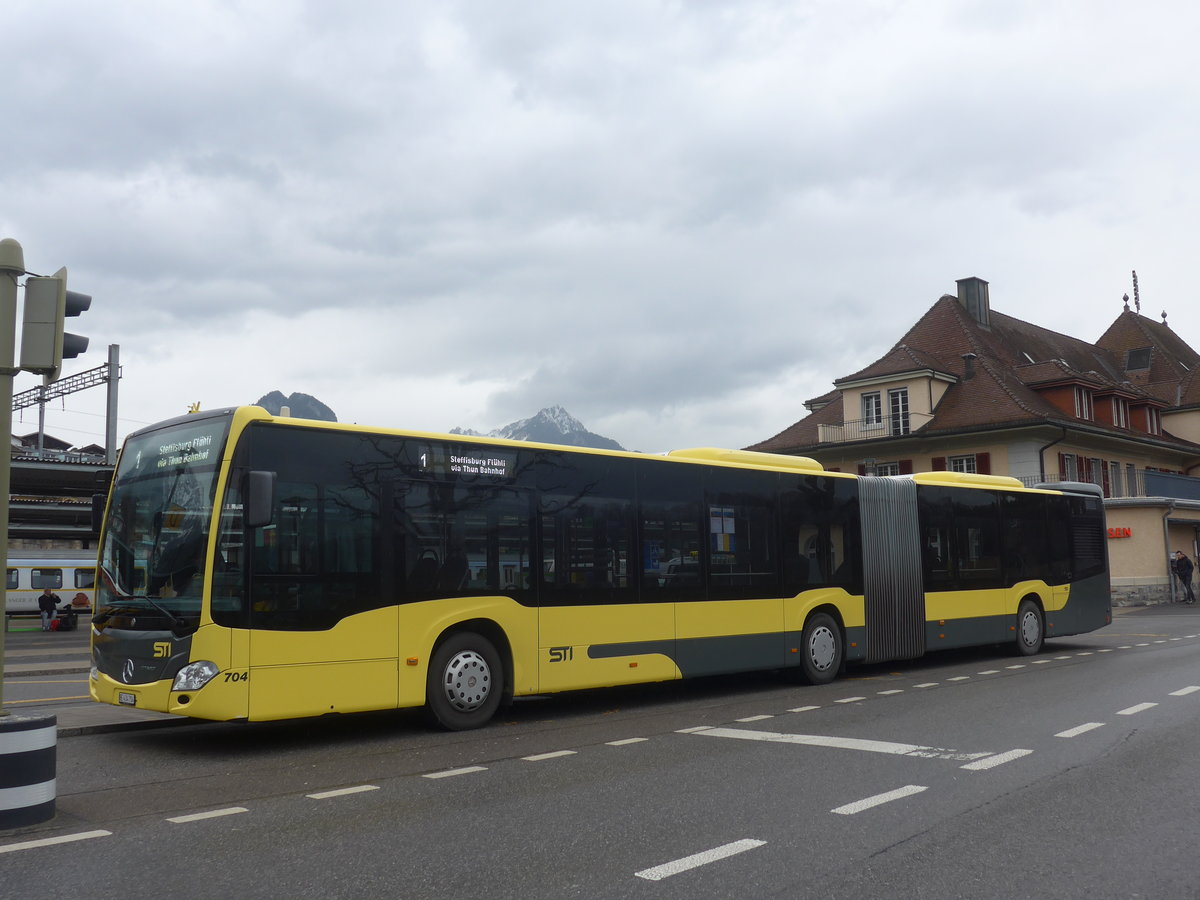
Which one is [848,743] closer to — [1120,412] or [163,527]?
[163,527]

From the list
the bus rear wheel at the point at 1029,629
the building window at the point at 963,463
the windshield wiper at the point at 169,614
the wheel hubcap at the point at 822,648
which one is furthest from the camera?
the building window at the point at 963,463

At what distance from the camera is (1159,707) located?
11734 mm

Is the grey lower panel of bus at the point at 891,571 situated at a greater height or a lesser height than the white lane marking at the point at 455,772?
greater

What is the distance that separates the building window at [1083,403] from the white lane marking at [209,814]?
46467 millimetres

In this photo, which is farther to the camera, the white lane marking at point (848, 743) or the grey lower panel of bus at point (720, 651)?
the grey lower panel of bus at point (720, 651)

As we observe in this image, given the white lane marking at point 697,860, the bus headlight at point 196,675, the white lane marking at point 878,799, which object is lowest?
the white lane marking at point 878,799

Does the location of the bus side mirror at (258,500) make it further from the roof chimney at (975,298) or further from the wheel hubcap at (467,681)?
the roof chimney at (975,298)

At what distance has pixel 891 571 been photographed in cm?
1638

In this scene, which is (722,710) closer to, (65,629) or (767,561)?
(767,561)

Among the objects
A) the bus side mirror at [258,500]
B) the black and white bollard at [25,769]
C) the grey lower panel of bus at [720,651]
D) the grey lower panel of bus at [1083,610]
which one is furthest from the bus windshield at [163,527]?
the grey lower panel of bus at [1083,610]

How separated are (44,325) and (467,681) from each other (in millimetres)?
5253

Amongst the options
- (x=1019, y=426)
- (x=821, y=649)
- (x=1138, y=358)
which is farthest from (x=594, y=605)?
(x=1138, y=358)

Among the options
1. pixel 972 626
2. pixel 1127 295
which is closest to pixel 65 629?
pixel 972 626

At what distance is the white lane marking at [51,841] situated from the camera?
241 inches
